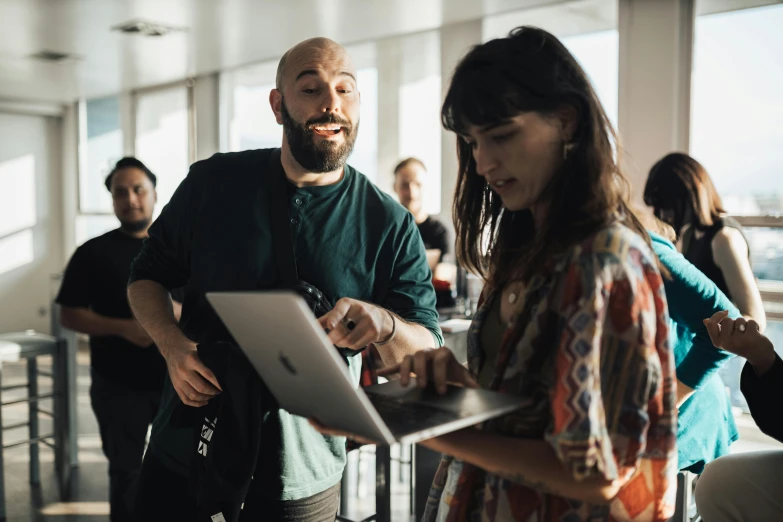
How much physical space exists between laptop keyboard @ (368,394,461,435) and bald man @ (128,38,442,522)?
458 mm

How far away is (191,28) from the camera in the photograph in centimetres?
567

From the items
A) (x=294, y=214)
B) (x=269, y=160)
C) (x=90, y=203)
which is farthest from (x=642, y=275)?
(x=90, y=203)

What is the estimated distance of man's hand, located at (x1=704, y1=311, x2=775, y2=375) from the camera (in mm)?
1514

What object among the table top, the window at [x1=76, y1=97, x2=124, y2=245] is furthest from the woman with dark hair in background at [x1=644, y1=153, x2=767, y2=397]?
the window at [x1=76, y1=97, x2=124, y2=245]

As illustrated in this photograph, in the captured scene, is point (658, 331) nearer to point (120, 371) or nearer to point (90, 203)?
point (120, 371)

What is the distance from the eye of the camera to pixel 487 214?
1.13m

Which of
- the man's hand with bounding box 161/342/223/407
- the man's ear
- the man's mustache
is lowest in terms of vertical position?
the man's hand with bounding box 161/342/223/407

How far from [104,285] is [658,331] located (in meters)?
2.67

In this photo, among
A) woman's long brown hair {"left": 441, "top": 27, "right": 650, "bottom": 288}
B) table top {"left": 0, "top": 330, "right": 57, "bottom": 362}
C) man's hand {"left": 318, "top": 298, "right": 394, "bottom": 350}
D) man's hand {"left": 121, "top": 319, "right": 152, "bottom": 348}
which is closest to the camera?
woman's long brown hair {"left": 441, "top": 27, "right": 650, "bottom": 288}

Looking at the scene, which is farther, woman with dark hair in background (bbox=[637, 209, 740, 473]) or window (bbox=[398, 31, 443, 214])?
window (bbox=[398, 31, 443, 214])

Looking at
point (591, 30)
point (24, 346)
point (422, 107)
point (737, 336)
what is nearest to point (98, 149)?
point (422, 107)

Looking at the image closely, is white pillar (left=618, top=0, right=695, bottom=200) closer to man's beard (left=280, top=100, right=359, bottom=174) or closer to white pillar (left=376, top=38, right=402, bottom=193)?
white pillar (left=376, top=38, right=402, bottom=193)

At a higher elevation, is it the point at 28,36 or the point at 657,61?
the point at 28,36

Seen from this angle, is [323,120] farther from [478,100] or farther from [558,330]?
[558,330]
